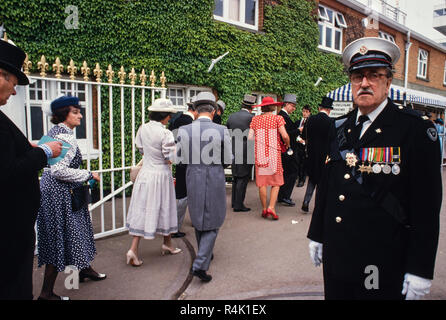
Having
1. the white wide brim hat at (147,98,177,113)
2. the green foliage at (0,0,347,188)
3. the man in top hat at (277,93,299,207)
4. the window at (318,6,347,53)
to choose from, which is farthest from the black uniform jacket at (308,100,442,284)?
the window at (318,6,347,53)

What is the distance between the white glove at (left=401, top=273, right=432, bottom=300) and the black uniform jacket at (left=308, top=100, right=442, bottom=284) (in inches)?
1.2

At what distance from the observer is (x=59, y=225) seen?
304 cm

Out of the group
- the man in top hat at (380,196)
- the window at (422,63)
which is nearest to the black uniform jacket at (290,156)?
the man in top hat at (380,196)

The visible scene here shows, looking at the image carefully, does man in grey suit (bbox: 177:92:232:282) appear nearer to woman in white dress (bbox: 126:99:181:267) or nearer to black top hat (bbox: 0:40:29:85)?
woman in white dress (bbox: 126:99:181:267)

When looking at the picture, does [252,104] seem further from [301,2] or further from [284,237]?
[301,2]

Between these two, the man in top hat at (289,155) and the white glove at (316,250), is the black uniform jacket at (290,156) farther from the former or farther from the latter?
the white glove at (316,250)

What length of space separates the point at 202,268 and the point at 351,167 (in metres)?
2.19

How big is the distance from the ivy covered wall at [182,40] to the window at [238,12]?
0.39 m

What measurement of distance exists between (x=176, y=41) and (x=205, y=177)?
18.0 feet

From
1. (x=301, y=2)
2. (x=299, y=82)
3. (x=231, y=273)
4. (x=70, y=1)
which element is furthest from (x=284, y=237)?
(x=301, y=2)

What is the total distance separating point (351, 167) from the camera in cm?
197

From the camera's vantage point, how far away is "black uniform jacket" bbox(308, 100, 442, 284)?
5.67 feet

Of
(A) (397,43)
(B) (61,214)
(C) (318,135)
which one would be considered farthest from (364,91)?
(A) (397,43)

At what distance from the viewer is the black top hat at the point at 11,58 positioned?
1.93 metres
